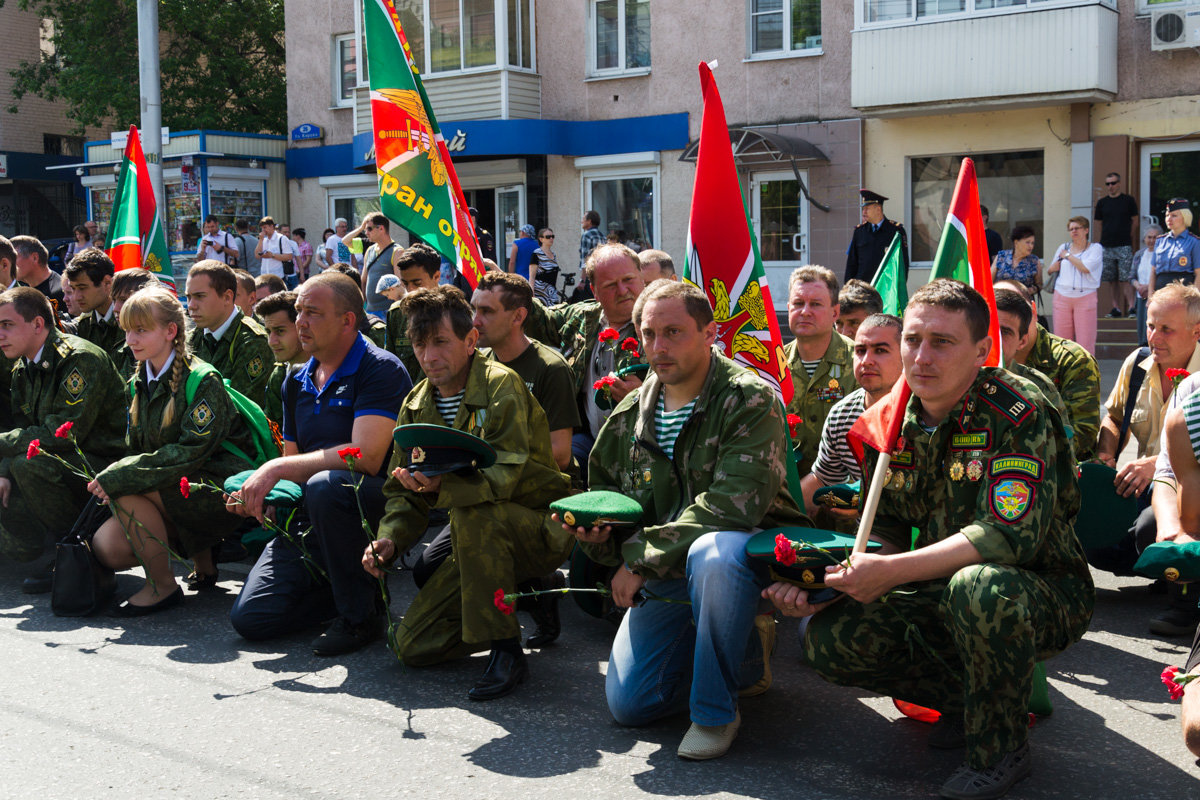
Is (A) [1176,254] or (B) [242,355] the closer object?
(B) [242,355]

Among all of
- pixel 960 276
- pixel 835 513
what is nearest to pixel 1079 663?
pixel 835 513

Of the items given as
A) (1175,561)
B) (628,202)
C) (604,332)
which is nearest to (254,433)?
(604,332)

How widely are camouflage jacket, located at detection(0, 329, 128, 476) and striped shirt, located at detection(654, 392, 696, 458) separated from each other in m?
3.87

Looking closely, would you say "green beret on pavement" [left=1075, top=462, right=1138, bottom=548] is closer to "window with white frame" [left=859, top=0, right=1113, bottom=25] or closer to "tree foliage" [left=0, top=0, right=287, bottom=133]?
"window with white frame" [left=859, top=0, right=1113, bottom=25]

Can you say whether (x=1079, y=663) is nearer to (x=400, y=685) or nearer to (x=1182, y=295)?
(x=1182, y=295)

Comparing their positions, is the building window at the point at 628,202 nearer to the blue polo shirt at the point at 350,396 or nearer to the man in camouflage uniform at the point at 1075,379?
the man in camouflage uniform at the point at 1075,379

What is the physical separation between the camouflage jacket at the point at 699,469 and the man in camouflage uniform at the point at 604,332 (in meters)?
1.62

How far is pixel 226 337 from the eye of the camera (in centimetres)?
759

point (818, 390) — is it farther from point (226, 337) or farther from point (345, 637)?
point (226, 337)

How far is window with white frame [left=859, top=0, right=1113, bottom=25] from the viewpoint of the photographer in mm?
18078

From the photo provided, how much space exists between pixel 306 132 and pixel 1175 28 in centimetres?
1801

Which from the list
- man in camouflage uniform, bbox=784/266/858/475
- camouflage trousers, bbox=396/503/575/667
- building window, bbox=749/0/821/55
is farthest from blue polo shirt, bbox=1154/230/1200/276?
camouflage trousers, bbox=396/503/575/667

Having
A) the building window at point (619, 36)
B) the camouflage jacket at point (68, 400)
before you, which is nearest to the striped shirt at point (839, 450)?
the camouflage jacket at point (68, 400)

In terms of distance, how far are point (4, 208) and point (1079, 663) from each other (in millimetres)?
37561
